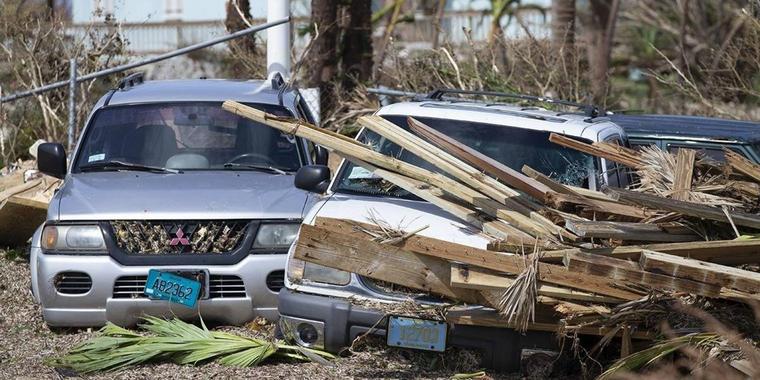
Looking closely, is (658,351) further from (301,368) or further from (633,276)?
(301,368)

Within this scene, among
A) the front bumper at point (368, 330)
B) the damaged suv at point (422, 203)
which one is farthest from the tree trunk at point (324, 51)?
the front bumper at point (368, 330)

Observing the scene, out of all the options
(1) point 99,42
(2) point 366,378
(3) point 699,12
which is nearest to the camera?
(2) point 366,378

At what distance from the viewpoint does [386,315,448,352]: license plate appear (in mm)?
6070

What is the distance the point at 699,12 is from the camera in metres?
26.5

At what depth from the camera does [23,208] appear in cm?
978

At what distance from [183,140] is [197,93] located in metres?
0.51

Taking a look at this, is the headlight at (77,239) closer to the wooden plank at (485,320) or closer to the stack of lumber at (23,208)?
the stack of lumber at (23,208)

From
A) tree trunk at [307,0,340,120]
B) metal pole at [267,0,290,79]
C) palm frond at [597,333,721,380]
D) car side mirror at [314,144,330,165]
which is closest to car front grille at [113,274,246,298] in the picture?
car side mirror at [314,144,330,165]

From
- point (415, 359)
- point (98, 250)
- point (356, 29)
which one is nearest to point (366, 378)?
point (415, 359)

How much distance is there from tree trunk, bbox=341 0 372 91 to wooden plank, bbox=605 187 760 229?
9.66 metres

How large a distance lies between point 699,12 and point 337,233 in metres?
22.4

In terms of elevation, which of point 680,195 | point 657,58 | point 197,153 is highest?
point 680,195

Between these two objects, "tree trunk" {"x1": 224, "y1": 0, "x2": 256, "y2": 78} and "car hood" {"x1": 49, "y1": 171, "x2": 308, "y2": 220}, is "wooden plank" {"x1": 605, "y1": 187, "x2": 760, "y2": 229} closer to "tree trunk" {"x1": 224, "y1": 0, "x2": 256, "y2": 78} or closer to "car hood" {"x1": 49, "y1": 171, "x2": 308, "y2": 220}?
"car hood" {"x1": 49, "y1": 171, "x2": 308, "y2": 220}

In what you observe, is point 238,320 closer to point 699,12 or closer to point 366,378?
point 366,378
